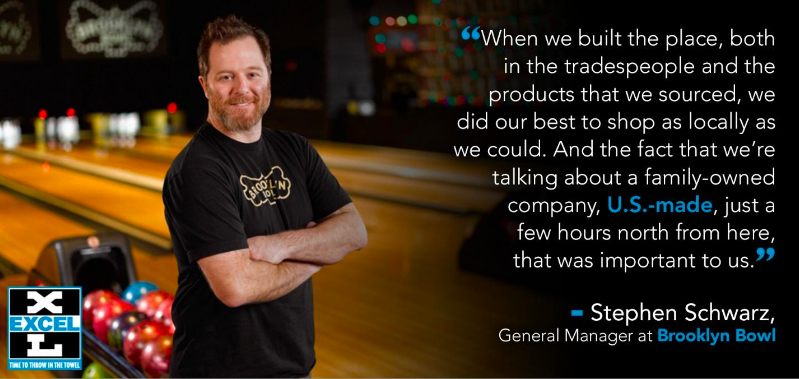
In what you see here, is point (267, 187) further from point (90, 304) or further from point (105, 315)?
point (90, 304)

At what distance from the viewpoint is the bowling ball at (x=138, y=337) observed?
249cm

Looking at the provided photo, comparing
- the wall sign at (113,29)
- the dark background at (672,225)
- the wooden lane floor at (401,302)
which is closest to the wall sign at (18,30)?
the wall sign at (113,29)

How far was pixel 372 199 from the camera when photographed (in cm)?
643

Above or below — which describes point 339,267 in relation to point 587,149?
below

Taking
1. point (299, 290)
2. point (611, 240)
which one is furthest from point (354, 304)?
point (299, 290)

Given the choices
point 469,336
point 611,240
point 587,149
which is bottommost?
point 469,336

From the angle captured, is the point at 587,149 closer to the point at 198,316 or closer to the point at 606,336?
the point at 606,336

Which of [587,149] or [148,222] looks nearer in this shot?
[587,149]

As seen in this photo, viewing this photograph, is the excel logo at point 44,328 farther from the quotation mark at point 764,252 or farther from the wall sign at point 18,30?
the wall sign at point 18,30

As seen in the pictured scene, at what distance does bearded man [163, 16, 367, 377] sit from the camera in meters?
1.29

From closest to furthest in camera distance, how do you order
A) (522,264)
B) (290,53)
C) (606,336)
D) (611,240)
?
(606,336) < (611,240) < (522,264) < (290,53)

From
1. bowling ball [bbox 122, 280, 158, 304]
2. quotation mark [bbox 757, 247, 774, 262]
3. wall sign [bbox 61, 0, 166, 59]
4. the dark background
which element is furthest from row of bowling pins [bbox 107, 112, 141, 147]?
quotation mark [bbox 757, 247, 774, 262]

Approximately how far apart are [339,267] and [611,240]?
150 centimetres

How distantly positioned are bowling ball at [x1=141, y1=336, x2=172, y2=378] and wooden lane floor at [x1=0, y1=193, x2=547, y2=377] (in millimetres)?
626
